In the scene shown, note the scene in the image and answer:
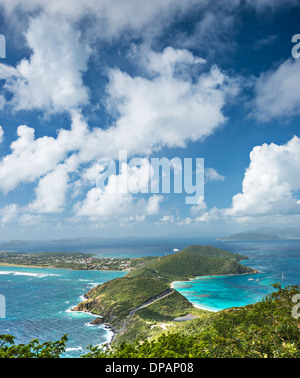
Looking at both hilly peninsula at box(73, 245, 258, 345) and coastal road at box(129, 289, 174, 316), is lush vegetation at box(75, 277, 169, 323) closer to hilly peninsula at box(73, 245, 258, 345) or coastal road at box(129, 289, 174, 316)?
hilly peninsula at box(73, 245, 258, 345)

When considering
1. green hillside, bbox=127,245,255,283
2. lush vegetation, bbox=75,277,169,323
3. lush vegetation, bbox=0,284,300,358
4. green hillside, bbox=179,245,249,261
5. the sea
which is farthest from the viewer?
green hillside, bbox=179,245,249,261

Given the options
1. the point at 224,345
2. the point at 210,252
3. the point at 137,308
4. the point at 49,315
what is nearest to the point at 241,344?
the point at 224,345

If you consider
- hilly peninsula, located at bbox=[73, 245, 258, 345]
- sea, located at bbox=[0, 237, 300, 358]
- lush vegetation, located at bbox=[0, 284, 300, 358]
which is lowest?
sea, located at bbox=[0, 237, 300, 358]

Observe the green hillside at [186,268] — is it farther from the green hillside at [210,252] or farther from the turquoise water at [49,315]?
the green hillside at [210,252]

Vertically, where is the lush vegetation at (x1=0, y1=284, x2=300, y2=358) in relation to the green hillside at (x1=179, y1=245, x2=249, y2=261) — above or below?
above

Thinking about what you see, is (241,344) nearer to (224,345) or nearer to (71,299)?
(224,345)

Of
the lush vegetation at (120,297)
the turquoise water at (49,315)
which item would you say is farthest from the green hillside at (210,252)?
the lush vegetation at (120,297)

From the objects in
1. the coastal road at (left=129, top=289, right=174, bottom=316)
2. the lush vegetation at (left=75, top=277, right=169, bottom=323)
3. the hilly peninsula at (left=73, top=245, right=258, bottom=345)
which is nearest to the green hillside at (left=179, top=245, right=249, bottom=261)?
the lush vegetation at (left=75, top=277, right=169, bottom=323)
